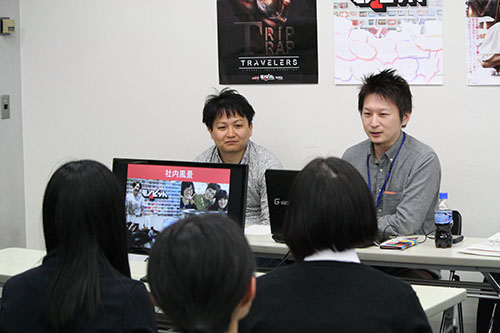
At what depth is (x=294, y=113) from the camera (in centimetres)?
424

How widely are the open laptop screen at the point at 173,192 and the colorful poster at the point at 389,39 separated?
177 cm

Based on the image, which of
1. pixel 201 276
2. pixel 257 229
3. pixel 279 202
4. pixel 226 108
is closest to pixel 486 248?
pixel 279 202


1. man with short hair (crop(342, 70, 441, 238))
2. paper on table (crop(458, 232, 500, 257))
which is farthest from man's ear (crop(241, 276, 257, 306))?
man with short hair (crop(342, 70, 441, 238))

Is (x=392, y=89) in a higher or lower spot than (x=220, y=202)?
higher

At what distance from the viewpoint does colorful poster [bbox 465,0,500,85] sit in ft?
12.6

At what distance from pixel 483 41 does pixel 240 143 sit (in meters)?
1.53

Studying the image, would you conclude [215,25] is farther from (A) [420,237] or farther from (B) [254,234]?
(A) [420,237]

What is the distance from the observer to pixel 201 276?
1149 mm

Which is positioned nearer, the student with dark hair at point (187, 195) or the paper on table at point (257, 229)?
the student with dark hair at point (187, 195)

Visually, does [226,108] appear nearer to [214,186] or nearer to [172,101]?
[172,101]

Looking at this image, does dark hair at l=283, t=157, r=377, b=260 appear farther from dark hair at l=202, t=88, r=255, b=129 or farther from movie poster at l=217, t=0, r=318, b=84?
movie poster at l=217, t=0, r=318, b=84

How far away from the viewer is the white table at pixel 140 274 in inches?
91.4

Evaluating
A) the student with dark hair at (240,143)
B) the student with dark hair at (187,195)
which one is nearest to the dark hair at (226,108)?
the student with dark hair at (240,143)

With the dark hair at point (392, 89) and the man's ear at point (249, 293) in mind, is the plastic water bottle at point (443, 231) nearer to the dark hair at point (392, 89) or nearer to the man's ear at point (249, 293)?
the dark hair at point (392, 89)
